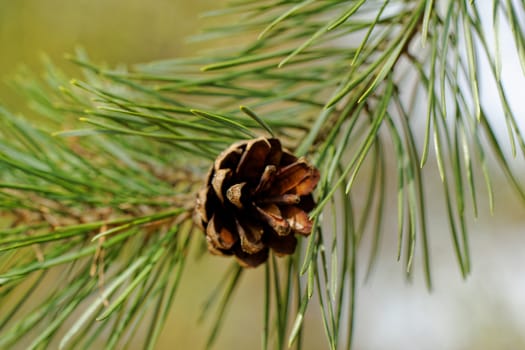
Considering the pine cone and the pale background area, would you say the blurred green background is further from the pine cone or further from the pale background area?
the pine cone

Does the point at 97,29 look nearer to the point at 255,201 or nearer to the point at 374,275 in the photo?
the point at 374,275

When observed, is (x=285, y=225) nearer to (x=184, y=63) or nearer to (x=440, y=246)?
(x=184, y=63)

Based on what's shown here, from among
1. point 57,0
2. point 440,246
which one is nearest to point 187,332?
point 440,246

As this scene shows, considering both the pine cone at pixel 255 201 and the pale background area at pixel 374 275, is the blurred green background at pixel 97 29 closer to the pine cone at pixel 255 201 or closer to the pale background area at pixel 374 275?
the pale background area at pixel 374 275

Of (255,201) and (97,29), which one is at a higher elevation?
(97,29)

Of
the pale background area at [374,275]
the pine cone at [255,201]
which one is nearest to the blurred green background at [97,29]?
the pale background area at [374,275]

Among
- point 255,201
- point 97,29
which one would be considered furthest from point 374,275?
point 255,201
